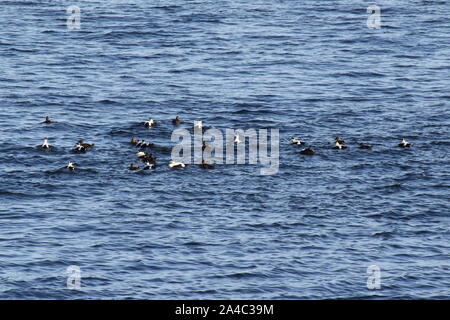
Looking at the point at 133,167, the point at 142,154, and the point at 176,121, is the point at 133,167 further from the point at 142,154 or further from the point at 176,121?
the point at 176,121

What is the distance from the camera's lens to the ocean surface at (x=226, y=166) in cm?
3756

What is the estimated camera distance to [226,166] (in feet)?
163

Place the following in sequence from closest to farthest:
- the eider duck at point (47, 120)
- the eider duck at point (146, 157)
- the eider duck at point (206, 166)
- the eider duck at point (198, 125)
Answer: the eider duck at point (206, 166)
the eider duck at point (146, 157)
the eider duck at point (198, 125)
the eider duck at point (47, 120)

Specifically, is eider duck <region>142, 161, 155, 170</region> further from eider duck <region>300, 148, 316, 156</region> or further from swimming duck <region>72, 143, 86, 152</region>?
eider duck <region>300, 148, 316, 156</region>

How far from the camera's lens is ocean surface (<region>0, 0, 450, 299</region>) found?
123ft

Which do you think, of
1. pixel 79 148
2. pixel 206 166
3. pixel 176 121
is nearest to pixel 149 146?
pixel 79 148

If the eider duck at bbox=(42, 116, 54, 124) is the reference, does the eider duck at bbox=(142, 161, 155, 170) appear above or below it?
below

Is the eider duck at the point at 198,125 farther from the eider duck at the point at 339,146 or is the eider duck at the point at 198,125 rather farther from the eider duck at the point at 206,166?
the eider duck at the point at 339,146

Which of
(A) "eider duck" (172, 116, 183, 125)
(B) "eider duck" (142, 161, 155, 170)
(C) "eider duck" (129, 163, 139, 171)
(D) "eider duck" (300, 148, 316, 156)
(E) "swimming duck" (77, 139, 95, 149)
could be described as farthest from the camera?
(A) "eider duck" (172, 116, 183, 125)

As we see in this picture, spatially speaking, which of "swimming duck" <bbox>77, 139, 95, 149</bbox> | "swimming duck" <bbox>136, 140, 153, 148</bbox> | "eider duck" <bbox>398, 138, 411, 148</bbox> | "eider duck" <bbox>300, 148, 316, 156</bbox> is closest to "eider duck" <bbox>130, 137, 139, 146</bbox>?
"swimming duck" <bbox>136, 140, 153, 148</bbox>

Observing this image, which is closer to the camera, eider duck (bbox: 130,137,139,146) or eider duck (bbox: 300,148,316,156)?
eider duck (bbox: 300,148,316,156)

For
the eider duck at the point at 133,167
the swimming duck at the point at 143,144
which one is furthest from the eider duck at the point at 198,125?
the eider duck at the point at 133,167
